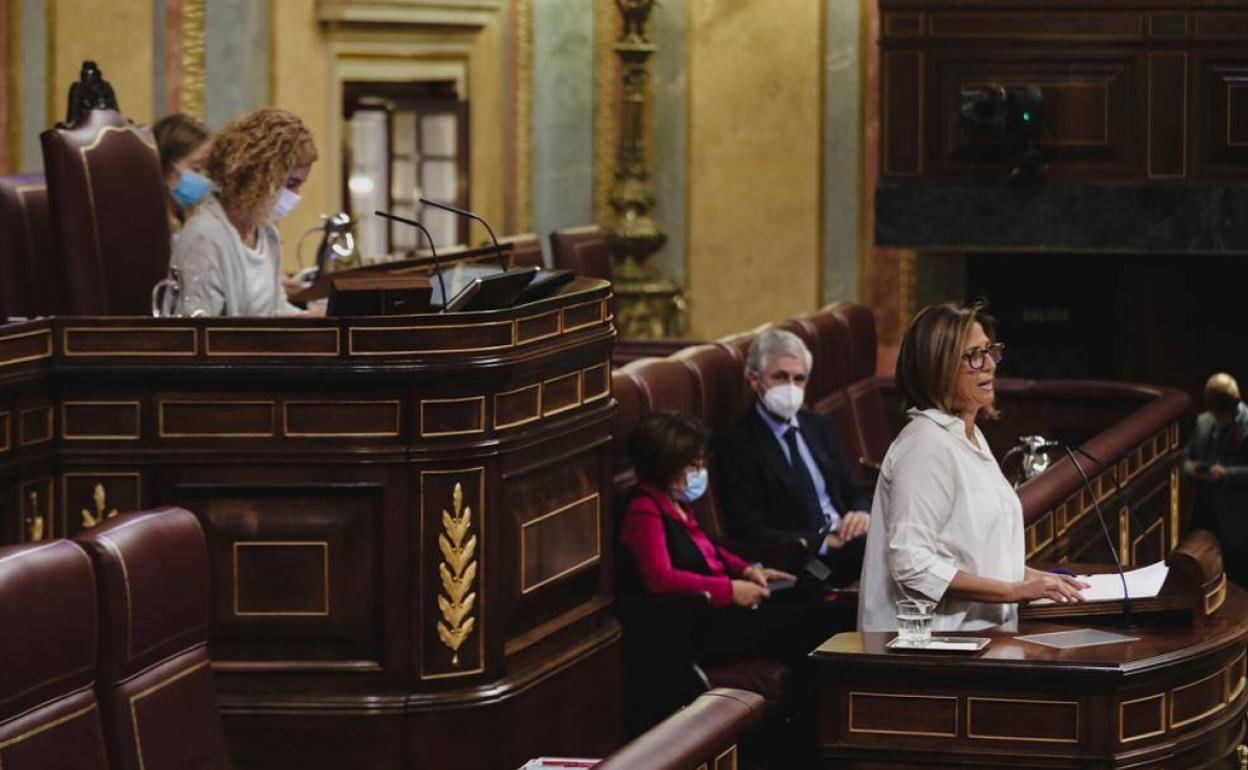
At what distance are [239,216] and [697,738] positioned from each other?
2.67 m

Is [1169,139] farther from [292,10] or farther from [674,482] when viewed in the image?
[674,482]

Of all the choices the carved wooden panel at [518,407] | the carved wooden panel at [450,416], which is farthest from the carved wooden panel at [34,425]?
the carved wooden panel at [518,407]

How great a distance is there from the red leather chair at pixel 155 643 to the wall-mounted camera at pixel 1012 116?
7.09m

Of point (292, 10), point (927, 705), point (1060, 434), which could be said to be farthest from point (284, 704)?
point (292, 10)

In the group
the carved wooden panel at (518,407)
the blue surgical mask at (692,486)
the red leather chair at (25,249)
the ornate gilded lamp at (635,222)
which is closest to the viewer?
the carved wooden panel at (518,407)

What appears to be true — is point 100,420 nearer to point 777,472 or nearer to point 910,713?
point 910,713

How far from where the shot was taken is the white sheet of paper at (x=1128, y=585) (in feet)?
14.8

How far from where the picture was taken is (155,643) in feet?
11.3

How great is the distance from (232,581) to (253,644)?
0.14m

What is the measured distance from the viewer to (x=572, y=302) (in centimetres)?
536

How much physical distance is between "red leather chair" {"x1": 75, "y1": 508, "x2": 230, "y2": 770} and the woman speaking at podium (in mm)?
1347

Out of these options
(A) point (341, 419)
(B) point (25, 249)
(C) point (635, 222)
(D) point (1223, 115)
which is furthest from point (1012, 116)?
(A) point (341, 419)

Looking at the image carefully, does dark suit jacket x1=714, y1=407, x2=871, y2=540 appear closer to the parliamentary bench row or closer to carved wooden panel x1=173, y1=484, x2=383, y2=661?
carved wooden panel x1=173, y1=484, x2=383, y2=661

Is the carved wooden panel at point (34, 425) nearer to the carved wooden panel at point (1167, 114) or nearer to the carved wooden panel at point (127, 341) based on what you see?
the carved wooden panel at point (127, 341)
